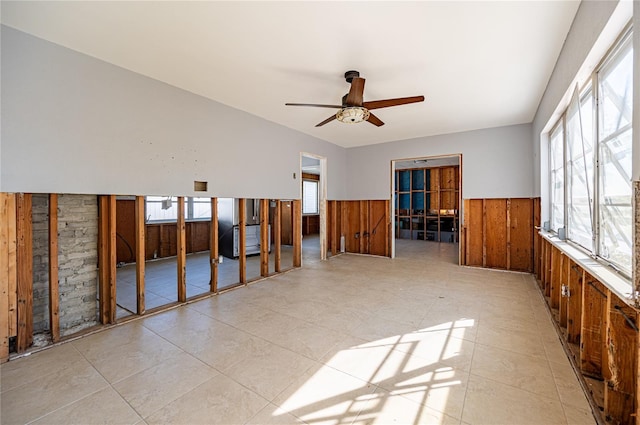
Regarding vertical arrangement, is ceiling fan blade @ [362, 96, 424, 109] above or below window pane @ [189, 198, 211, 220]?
above

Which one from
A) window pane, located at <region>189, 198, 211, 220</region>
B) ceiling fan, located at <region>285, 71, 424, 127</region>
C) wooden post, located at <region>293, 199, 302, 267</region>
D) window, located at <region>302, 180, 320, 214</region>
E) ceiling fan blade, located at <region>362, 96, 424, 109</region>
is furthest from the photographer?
window, located at <region>302, 180, 320, 214</region>

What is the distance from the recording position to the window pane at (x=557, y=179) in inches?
129

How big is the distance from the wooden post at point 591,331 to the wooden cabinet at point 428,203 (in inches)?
283

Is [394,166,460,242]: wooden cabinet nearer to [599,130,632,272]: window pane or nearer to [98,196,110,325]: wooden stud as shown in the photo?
[599,130,632,272]: window pane

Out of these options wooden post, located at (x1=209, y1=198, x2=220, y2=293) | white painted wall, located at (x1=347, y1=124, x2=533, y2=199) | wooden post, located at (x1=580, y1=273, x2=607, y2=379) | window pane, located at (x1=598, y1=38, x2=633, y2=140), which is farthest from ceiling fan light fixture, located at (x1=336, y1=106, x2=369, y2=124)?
white painted wall, located at (x1=347, y1=124, x2=533, y2=199)

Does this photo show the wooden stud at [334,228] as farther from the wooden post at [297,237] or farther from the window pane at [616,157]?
the window pane at [616,157]

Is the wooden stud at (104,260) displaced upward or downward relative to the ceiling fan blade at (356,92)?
downward

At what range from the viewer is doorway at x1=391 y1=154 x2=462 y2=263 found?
8.87 m

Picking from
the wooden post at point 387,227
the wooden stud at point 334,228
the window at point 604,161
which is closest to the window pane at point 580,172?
the window at point 604,161

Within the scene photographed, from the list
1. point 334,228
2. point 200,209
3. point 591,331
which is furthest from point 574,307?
point 200,209

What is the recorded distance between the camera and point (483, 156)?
5293 mm

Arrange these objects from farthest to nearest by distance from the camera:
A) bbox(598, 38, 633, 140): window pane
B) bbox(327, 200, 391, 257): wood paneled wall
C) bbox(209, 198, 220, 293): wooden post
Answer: bbox(327, 200, 391, 257): wood paneled wall
bbox(209, 198, 220, 293): wooden post
bbox(598, 38, 633, 140): window pane

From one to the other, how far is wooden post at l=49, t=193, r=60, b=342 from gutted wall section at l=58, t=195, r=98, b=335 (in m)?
0.20

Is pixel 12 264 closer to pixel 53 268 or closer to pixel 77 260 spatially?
pixel 53 268
